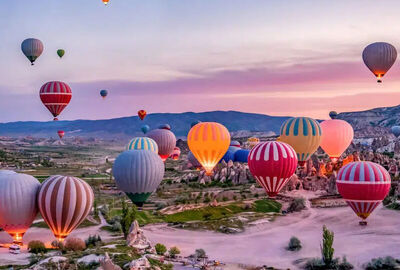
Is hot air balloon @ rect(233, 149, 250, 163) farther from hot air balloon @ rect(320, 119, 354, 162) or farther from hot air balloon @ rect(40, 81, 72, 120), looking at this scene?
hot air balloon @ rect(40, 81, 72, 120)

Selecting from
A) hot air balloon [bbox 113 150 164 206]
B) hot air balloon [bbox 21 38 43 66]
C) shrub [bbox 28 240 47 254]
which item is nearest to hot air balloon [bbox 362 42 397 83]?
hot air balloon [bbox 113 150 164 206]

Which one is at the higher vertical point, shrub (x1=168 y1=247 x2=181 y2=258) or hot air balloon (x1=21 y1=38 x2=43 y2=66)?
hot air balloon (x1=21 y1=38 x2=43 y2=66)

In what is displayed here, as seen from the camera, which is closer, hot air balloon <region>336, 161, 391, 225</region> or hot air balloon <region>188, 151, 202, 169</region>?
hot air balloon <region>336, 161, 391, 225</region>

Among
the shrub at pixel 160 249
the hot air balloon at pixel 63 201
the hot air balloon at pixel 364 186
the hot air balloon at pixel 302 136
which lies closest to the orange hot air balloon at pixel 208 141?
the hot air balloon at pixel 302 136

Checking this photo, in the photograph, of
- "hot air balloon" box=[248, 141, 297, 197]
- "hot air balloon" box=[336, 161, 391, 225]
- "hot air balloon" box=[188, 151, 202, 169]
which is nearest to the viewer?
"hot air balloon" box=[336, 161, 391, 225]

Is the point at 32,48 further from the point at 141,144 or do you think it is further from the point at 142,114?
the point at 142,114

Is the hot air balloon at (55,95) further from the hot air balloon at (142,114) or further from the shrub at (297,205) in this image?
the hot air balloon at (142,114)
